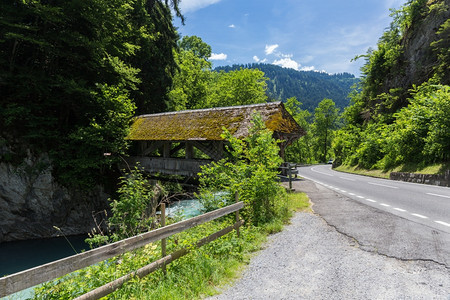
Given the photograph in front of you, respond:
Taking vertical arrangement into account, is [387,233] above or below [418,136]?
below

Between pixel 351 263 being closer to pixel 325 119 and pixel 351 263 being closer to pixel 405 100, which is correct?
pixel 405 100

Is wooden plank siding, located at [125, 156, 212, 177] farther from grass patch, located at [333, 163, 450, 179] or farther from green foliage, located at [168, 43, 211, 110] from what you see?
green foliage, located at [168, 43, 211, 110]

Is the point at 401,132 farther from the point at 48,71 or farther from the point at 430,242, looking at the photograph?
the point at 48,71

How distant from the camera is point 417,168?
52.3ft

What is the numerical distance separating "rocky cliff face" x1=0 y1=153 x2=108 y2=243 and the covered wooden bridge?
179 inches

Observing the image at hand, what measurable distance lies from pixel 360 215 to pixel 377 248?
103 inches

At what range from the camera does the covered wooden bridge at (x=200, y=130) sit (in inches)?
519

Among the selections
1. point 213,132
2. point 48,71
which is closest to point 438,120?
point 213,132

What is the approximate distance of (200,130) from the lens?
14.1 metres

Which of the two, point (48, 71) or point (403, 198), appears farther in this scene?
point (48, 71)

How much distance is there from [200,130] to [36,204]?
383 inches

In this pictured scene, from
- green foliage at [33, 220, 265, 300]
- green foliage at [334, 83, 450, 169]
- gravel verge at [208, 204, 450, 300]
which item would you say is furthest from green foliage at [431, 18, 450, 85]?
green foliage at [33, 220, 265, 300]

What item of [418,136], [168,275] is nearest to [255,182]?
[168,275]

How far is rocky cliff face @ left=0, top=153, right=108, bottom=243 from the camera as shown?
1290cm
